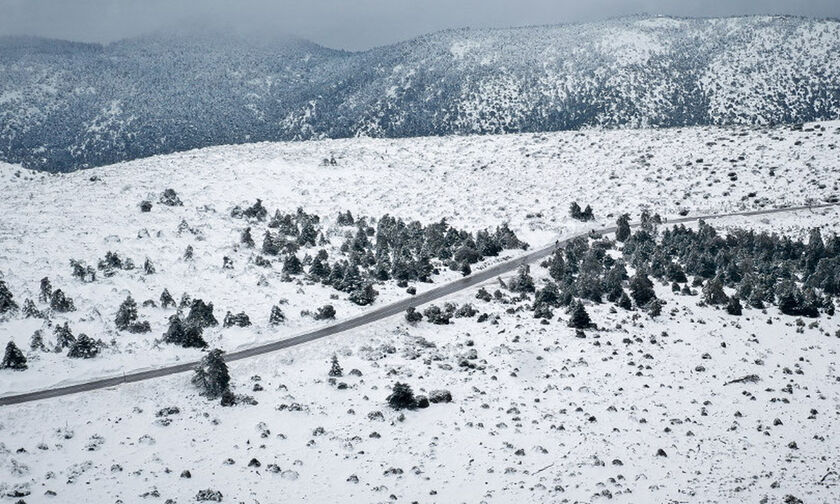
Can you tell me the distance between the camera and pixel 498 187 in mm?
96688

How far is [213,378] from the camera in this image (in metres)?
36.2

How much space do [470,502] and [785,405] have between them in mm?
22560

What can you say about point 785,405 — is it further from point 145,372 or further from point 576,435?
point 145,372

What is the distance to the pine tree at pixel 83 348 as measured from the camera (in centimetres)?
3938

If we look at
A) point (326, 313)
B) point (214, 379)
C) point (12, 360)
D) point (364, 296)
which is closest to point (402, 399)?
point (214, 379)

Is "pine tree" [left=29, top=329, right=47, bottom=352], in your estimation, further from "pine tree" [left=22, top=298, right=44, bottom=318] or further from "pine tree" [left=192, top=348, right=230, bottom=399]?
"pine tree" [left=192, top=348, right=230, bottom=399]

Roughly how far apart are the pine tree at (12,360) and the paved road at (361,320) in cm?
320

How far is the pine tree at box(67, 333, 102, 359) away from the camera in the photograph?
39375 millimetres

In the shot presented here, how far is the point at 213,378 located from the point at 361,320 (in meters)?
15.9

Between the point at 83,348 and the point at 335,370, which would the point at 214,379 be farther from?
the point at 83,348

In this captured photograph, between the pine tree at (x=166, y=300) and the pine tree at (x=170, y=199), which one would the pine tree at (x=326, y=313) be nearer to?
the pine tree at (x=166, y=300)

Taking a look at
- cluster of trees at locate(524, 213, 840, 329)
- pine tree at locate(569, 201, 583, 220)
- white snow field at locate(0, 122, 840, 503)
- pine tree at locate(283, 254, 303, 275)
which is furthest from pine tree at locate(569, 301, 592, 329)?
pine tree at locate(569, 201, 583, 220)

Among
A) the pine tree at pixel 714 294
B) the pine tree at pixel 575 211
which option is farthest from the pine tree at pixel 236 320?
the pine tree at pixel 575 211

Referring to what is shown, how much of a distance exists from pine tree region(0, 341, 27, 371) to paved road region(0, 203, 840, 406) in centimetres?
320
